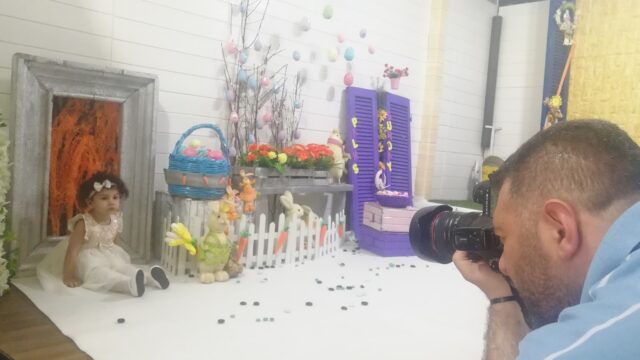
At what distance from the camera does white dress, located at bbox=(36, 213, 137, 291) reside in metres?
1.81

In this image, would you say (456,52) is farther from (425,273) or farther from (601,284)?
(601,284)

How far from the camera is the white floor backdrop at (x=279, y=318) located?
55.9 inches

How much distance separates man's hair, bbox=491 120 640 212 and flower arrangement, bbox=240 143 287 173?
5.84 ft

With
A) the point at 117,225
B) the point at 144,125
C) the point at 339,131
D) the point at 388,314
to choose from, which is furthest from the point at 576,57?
the point at 117,225

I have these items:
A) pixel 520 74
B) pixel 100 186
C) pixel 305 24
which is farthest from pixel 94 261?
pixel 520 74

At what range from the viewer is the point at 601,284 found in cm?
56

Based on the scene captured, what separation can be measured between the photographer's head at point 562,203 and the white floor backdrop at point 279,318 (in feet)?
2.58

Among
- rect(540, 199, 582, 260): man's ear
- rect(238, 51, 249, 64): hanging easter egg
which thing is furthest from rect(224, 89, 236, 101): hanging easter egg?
rect(540, 199, 582, 260): man's ear

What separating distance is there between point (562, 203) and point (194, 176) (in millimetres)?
1690

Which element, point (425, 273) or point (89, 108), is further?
point (425, 273)

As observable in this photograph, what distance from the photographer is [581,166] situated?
683 millimetres

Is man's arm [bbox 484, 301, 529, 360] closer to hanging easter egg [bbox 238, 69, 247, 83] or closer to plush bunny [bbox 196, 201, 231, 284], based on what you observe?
plush bunny [bbox 196, 201, 231, 284]

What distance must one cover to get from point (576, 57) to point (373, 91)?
1.73m

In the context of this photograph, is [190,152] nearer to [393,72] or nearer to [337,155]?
[337,155]
